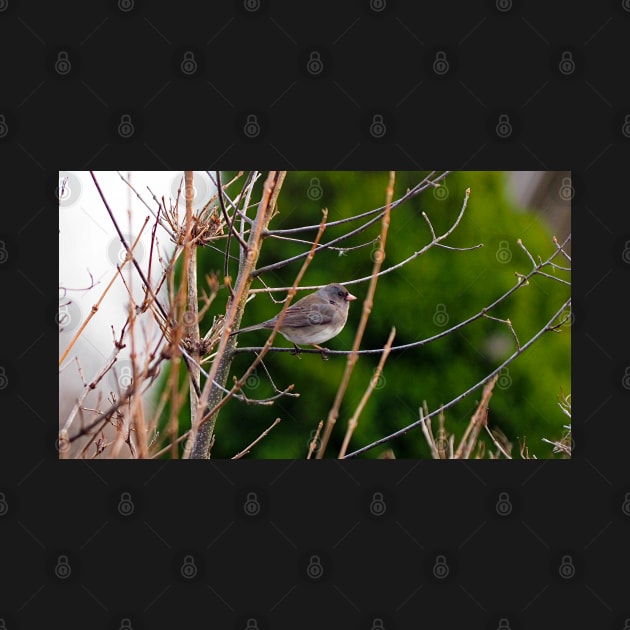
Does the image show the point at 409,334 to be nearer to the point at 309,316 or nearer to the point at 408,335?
the point at 408,335

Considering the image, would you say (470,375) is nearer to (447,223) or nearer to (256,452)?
(447,223)

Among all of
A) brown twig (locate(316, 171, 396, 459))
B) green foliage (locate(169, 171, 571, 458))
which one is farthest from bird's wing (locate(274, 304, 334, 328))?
brown twig (locate(316, 171, 396, 459))

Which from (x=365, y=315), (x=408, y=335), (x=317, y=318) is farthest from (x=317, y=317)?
(x=365, y=315)

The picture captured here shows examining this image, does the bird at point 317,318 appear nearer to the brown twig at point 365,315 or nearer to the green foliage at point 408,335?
the green foliage at point 408,335

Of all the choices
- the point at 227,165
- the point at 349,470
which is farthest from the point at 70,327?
the point at 349,470

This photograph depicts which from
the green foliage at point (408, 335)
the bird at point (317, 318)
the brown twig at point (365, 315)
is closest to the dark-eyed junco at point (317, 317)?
the bird at point (317, 318)

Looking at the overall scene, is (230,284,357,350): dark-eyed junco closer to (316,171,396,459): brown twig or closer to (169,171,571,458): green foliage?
(169,171,571,458): green foliage
